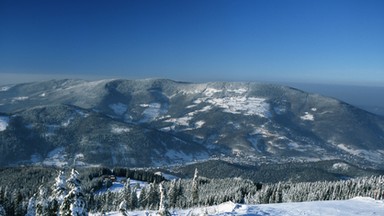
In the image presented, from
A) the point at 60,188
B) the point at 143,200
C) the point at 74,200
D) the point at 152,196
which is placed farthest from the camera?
the point at 152,196

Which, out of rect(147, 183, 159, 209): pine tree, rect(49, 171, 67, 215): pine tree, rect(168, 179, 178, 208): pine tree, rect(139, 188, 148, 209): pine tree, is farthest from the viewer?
rect(147, 183, 159, 209): pine tree

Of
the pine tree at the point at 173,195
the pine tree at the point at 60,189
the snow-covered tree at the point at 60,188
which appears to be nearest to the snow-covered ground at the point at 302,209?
the pine tree at the point at 173,195

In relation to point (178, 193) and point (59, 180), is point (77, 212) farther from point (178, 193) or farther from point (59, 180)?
point (178, 193)

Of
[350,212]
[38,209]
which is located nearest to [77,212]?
[38,209]

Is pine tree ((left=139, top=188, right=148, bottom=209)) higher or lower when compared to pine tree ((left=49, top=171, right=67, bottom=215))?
lower

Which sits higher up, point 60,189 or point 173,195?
point 60,189

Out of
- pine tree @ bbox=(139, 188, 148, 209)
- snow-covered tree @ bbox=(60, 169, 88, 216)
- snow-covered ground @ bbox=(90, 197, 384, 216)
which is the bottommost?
pine tree @ bbox=(139, 188, 148, 209)

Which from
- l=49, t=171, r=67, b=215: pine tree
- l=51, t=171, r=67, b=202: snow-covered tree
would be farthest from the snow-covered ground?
l=51, t=171, r=67, b=202: snow-covered tree

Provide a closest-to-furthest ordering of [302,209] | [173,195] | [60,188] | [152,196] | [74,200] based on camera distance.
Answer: [74,200], [60,188], [302,209], [173,195], [152,196]

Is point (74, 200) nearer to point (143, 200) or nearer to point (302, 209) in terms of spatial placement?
point (302, 209)

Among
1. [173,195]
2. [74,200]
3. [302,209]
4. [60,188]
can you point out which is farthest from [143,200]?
[74,200]

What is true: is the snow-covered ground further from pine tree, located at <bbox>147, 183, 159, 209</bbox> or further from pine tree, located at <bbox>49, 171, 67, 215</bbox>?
pine tree, located at <bbox>49, 171, 67, 215</bbox>

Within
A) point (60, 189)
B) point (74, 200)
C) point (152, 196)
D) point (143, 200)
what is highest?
point (60, 189)

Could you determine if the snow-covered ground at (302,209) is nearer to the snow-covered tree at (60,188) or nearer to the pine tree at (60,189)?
the pine tree at (60,189)
